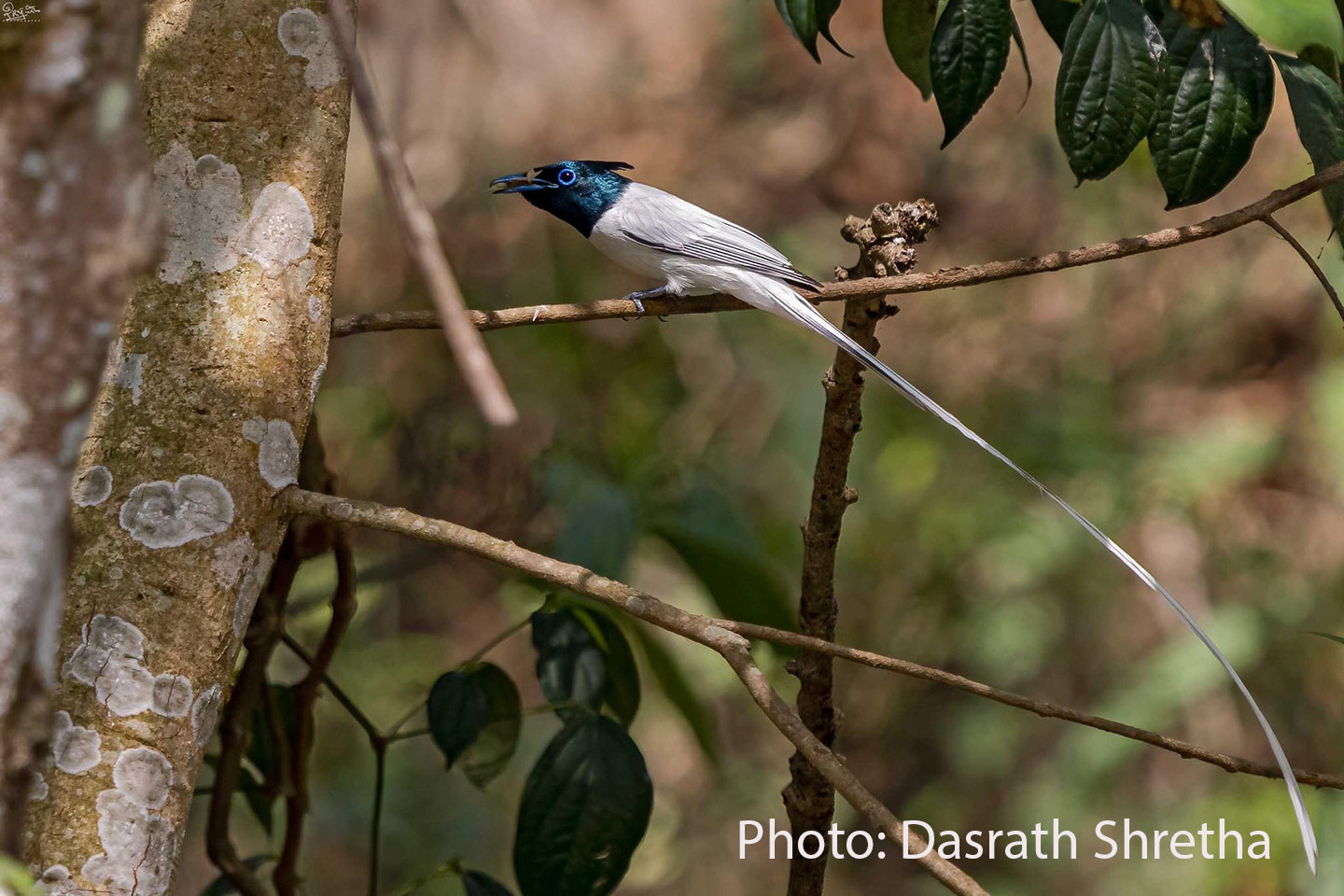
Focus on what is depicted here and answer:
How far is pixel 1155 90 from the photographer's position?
4.97 ft

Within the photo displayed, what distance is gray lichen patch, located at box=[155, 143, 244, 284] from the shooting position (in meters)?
1.30

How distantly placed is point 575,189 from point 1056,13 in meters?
1.43

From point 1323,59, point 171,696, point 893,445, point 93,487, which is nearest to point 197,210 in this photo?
point 93,487

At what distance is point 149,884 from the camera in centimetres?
114

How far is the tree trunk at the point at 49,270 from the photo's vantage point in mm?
647

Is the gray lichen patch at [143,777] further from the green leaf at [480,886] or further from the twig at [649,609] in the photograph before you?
the green leaf at [480,886]

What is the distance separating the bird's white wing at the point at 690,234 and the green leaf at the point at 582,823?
0.98 meters

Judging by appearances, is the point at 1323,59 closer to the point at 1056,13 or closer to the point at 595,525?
the point at 1056,13

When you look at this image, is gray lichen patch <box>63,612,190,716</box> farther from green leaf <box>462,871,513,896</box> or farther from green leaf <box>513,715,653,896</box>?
green leaf <box>462,871,513,896</box>

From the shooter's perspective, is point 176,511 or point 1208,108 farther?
point 1208,108

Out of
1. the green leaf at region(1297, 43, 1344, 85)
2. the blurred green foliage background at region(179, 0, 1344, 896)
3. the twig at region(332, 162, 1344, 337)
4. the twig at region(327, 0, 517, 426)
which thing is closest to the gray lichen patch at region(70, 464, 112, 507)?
the twig at region(332, 162, 1344, 337)

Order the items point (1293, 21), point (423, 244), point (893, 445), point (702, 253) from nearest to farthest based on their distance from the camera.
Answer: point (423, 244) → point (1293, 21) → point (702, 253) → point (893, 445)

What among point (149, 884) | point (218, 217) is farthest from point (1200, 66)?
point (149, 884)

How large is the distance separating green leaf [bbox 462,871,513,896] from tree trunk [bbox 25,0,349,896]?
754 mm
